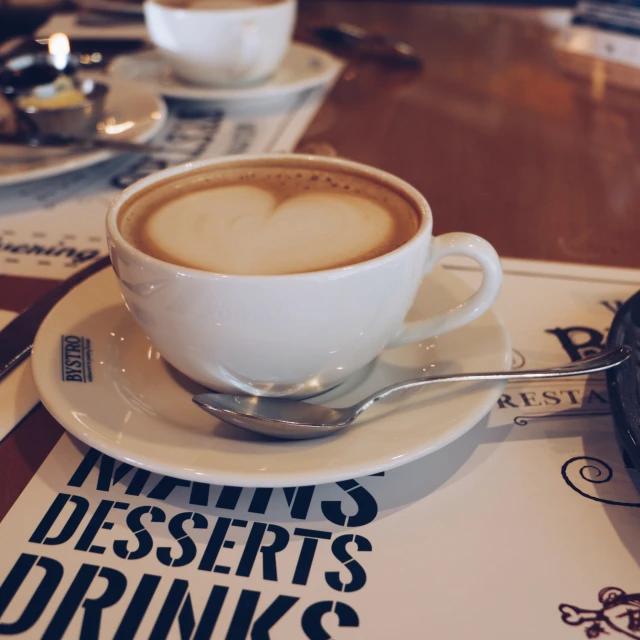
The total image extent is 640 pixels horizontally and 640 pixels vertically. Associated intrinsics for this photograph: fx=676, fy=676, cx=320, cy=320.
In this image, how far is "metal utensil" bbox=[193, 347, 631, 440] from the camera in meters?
0.44

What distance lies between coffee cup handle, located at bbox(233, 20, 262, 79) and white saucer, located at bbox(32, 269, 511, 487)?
597 millimetres

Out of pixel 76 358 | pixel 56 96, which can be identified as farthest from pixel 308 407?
pixel 56 96

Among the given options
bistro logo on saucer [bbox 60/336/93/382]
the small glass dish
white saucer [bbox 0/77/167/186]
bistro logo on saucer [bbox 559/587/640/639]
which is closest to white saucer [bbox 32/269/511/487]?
bistro logo on saucer [bbox 60/336/93/382]

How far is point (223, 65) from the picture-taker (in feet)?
3.57

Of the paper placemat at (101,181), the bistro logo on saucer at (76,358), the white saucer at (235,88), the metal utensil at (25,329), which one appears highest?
the white saucer at (235,88)

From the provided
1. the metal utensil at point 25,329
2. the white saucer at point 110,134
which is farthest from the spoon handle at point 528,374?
the white saucer at point 110,134

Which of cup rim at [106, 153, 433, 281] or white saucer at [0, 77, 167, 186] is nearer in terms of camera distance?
cup rim at [106, 153, 433, 281]

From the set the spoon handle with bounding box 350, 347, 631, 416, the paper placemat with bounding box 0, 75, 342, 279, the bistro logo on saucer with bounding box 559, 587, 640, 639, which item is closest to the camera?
the bistro logo on saucer with bounding box 559, 587, 640, 639

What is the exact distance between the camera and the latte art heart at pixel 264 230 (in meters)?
0.47

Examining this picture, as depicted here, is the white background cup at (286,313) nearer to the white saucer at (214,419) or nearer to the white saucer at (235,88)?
the white saucer at (214,419)

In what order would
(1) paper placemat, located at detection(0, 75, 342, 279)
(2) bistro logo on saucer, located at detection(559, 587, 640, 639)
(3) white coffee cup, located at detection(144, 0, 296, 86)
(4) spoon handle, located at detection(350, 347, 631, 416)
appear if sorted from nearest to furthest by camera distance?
(2) bistro logo on saucer, located at detection(559, 587, 640, 639) < (4) spoon handle, located at detection(350, 347, 631, 416) < (1) paper placemat, located at detection(0, 75, 342, 279) < (3) white coffee cup, located at detection(144, 0, 296, 86)

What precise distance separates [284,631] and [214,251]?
0.83 ft

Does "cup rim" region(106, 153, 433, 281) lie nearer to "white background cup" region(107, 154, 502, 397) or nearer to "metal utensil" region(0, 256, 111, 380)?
"white background cup" region(107, 154, 502, 397)

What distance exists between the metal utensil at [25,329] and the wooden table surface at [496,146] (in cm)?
5
